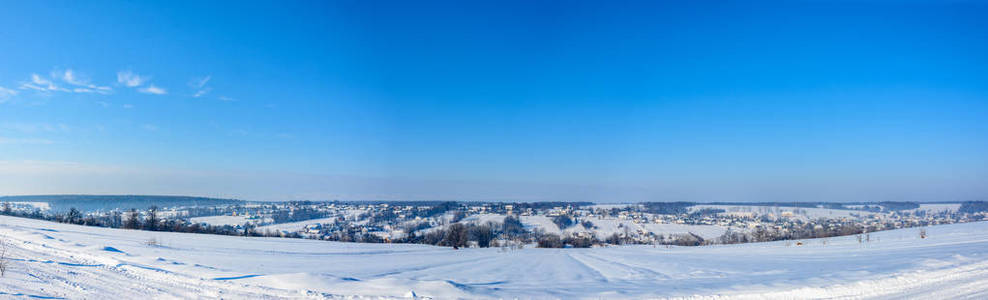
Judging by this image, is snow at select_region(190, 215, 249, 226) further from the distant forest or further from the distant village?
the distant forest

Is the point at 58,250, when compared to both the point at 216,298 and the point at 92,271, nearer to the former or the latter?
the point at 92,271

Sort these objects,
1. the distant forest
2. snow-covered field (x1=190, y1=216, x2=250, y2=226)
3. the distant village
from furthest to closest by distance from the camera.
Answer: the distant forest → snow-covered field (x1=190, y1=216, x2=250, y2=226) → the distant village

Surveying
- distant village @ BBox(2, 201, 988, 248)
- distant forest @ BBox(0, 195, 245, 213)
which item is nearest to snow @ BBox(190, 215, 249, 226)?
distant village @ BBox(2, 201, 988, 248)

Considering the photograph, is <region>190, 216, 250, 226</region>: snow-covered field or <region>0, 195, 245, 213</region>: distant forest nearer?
<region>190, 216, 250, 226</region>: snow-covered field

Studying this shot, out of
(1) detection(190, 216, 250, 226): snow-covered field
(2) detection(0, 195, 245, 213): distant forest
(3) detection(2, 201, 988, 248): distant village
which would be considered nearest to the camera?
(3) detection(2, 201, 988, 248): distant village

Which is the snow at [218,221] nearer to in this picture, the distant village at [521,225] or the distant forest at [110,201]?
the distant village at [521,225]

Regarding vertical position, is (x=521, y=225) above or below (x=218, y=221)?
below

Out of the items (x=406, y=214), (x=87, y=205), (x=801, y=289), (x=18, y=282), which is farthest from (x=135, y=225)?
(x=87, y=205)

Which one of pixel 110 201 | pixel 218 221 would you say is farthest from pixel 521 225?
pixel 110 201

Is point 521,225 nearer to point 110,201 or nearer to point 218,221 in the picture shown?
point 218,221

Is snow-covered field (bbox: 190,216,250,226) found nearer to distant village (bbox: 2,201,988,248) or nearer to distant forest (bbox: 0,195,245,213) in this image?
distant village (bbox: 2,201,988,248)

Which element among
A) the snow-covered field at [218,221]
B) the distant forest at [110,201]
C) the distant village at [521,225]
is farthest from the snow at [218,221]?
the distant forest at [110,201]

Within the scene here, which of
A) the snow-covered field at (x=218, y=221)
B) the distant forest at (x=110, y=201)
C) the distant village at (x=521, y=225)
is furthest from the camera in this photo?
the distant forest at (x=110, y=201)

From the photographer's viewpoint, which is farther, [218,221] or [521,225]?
[521,225]
